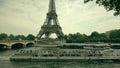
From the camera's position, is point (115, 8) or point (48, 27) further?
point (48, 27)

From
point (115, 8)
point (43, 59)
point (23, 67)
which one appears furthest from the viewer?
point (43, 59)

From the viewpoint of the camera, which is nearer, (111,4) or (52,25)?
(111,4)

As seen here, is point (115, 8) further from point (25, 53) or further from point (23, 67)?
point (25, 53)

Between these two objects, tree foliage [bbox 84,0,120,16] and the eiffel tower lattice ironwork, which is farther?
the eiffel tower lattice ironwork

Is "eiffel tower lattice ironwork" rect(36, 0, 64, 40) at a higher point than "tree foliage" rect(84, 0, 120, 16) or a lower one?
higher

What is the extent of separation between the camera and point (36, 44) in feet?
428

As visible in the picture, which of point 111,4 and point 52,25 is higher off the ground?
point 52,25

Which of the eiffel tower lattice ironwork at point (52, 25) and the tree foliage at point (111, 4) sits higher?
the eiffel tower lattice ironwork at point (52, 25)

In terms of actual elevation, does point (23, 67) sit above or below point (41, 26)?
below

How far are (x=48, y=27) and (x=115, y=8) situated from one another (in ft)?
361

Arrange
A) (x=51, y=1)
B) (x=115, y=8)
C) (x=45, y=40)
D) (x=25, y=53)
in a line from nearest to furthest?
(x=115, y=8) < (x=25, y=53) < (x=51, y=1) < (x=45, y=40)

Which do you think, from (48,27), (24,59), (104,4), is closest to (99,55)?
(24,59)

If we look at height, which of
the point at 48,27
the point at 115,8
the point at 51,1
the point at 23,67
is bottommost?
the point at 23,67

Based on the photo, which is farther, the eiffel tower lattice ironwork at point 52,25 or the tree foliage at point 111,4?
the eiffel tower lattice ironwork at point 52,25
